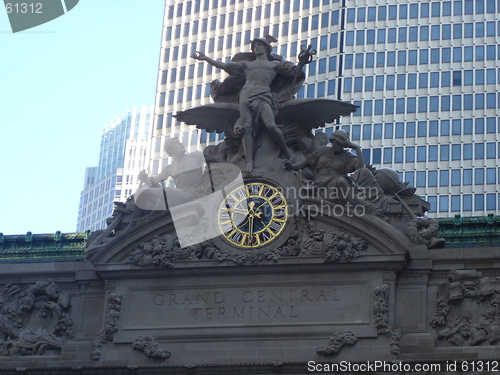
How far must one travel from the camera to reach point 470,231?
5150cm

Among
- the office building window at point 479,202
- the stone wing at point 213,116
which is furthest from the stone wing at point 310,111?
the office building window at point 479,202

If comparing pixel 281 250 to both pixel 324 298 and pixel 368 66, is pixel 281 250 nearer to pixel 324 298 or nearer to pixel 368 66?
pixel 324 298

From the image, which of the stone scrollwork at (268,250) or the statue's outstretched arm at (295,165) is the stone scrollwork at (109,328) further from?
the statue's outstretched arm at (295,165)

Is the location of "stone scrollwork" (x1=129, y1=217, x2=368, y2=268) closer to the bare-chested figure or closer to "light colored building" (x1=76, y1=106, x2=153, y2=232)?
the bare-chested figure

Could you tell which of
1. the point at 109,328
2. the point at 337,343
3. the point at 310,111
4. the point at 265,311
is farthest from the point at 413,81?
the point at 337,343

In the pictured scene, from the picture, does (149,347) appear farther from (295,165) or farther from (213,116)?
(213,116)

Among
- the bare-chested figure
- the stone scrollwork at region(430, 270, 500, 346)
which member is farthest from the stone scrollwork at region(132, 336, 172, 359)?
the stone scrollwork at region(430, 270, 500, 346)

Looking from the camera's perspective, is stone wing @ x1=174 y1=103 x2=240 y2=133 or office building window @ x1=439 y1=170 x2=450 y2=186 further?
office building window @ x1=439 y1=170 x2=450 y2=186

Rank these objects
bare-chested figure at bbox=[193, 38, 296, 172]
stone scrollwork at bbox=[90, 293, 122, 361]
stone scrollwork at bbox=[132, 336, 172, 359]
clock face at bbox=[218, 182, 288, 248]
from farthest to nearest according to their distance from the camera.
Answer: bare-chested figure at bbox=[193, 38, 296, 172], clock face at bbox=[218, 182, 288, 248], stone scrollwork at bbox=[90, 293, 122, 361], stone scrollwork at bbox=[132, 336, 172, 359]

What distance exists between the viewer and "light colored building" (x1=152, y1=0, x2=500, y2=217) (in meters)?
94.7

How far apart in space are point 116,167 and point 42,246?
94.9 meters

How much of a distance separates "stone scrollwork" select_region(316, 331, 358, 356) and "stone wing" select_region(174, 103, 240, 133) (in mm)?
10180

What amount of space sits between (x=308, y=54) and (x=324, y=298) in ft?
32.1

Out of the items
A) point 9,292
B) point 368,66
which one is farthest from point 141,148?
point 9,292
